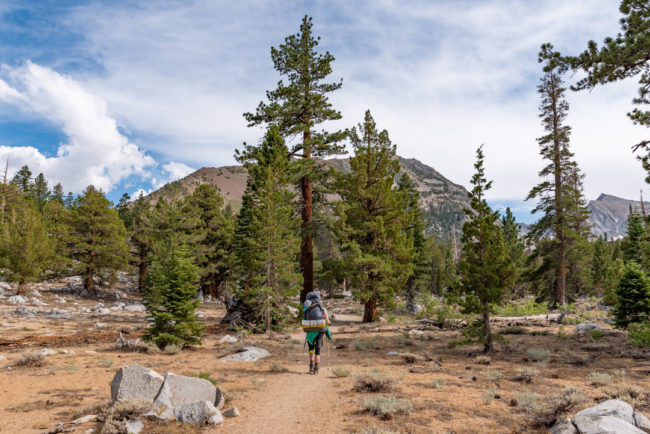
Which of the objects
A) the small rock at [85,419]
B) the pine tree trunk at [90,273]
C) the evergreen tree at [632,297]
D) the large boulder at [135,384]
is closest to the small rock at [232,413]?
the large boulder at [135,384]

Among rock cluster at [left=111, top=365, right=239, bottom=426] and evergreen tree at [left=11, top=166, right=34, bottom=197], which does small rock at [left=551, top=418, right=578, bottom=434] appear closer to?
rock cluster at [left=111, top=365, right=239, bottom=426]

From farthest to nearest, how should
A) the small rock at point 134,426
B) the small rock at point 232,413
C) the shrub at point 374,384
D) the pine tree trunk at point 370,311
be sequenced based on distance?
the pine tree trunk at point 370,311 < the shrub at point 374,384 < the small rock at point 232,413 < the small rock at point 134,426

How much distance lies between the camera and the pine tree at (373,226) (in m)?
19.2

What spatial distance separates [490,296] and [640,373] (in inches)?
161

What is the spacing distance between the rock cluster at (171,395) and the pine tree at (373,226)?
41.7 ft

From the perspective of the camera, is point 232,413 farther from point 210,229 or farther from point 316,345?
point 210,229

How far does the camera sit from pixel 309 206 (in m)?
20.7

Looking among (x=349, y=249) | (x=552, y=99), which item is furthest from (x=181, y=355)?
(x=552, y=99)

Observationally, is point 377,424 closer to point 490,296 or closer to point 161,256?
point 490,296

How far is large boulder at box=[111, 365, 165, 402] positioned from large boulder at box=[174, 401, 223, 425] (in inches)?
26.7

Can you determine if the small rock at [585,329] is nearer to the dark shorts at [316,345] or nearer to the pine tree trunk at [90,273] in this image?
the dark shorts at [316,345]

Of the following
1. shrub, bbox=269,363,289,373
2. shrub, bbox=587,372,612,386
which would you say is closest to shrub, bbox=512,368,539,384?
shrub, bbox=587,372,612,386

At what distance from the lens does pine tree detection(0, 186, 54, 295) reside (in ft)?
86.1

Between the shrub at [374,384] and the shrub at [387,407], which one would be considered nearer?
the shrub at [387,407]
